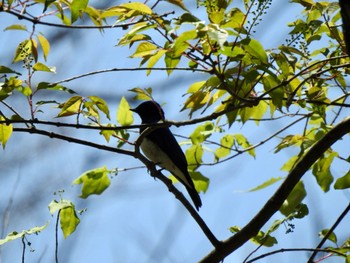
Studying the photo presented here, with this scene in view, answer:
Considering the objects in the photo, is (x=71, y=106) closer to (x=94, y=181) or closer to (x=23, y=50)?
(x=23, y=50)

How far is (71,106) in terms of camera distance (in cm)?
236

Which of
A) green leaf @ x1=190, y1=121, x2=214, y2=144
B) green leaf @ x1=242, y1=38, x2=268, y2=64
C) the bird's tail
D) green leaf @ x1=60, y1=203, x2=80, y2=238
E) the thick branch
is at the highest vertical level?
the bird's tail

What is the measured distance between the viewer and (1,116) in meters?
2.30

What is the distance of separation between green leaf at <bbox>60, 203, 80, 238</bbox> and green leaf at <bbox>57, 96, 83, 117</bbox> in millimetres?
395

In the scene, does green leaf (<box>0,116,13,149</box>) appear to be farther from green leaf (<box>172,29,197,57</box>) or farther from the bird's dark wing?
the bird's dark wing

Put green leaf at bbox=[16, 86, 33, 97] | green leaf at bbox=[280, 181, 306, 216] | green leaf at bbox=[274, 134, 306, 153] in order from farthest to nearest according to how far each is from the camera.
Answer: green leaf at bbox=[274, 134, 306, 153] < green leaf at bbox=[280, 181, 306, 216] < green leaf at bbox=[16, 86, 33, 97]

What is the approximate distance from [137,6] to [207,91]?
1.77 ft

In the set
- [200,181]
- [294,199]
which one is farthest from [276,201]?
[200,181]

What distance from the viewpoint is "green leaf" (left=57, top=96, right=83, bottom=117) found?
91.4 inches

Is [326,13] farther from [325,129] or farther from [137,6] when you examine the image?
[137,6]

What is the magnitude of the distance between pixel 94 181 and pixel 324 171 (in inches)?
39.8

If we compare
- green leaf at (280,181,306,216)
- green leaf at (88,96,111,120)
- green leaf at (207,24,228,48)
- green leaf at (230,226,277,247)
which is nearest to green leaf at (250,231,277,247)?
green leaf at (230,226,277,247)

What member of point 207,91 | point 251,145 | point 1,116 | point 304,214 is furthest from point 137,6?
point 251,145

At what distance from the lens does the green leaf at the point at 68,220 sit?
248 cm
